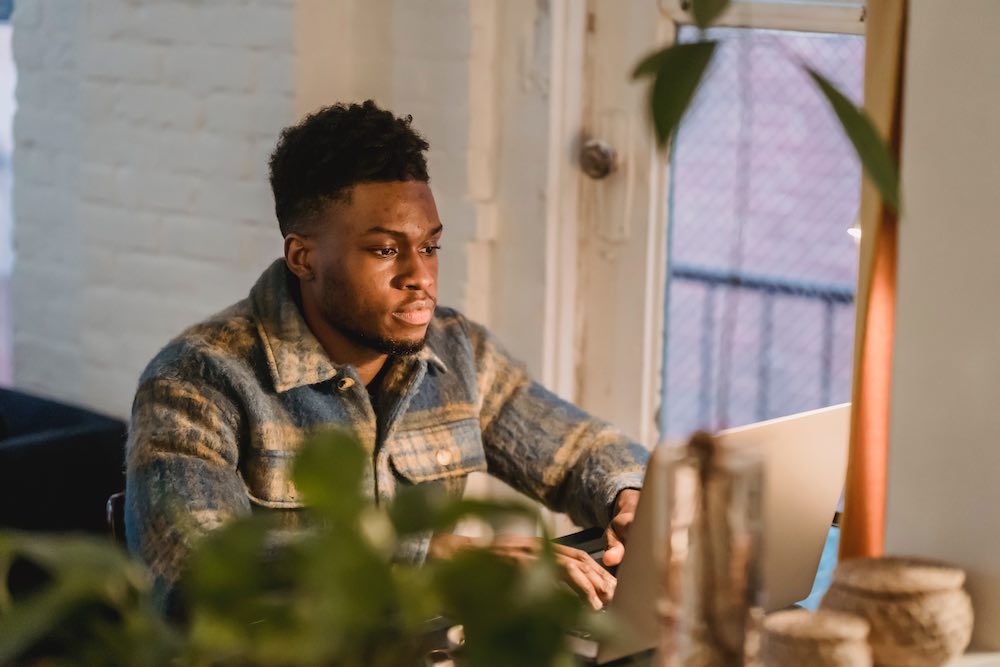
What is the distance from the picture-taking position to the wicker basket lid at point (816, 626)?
106cm

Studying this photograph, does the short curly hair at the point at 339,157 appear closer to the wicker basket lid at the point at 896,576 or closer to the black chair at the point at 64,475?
the black chair at the point at 64,475

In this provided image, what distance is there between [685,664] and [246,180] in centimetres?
196

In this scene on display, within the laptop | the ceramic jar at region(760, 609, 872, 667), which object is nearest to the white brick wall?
the laptop

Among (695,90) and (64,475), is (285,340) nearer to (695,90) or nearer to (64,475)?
(64,475)

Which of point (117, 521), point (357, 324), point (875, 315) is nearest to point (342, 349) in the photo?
point (357, 324)

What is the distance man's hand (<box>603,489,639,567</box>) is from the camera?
1655 mm

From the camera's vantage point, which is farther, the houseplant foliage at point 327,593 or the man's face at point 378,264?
the man's face at point 378,264

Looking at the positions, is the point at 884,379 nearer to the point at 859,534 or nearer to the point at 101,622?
the point at 859,534

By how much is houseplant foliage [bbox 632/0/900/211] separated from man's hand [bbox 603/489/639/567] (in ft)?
3.30

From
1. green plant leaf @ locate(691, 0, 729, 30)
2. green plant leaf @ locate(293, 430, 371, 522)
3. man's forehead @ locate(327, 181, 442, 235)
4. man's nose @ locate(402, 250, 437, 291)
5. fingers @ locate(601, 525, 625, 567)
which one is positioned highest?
green plant leaf @ locate(691, 0, 729, 30)

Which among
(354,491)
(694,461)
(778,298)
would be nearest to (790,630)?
(694,461)

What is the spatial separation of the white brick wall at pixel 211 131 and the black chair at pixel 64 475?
0.27 meters

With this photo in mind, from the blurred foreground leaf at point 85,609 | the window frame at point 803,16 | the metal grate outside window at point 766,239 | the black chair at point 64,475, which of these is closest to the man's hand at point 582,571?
the blurred foreground leaf at point 85,609

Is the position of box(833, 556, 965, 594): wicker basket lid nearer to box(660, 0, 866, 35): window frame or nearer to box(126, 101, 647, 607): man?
box(126, 101, 647, 607): man
